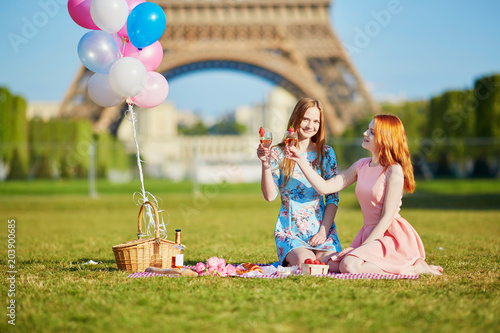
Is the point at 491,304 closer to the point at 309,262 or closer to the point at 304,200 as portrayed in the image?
the point at 309,262

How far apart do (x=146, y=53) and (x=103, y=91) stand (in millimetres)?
429

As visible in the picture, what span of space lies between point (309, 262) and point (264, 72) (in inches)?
964

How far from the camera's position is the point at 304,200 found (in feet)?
11.5

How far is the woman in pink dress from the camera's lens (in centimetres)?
319

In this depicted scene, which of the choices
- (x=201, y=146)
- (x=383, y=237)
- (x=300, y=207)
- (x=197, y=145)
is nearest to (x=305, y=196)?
(x=300, y=207)

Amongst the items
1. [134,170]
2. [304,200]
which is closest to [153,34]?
[304,200]

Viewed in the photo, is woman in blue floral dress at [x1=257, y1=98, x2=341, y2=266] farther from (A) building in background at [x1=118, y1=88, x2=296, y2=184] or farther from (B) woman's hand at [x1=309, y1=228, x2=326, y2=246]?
(A) building in background at [x1=118, y1=88, x2=296, y2=184]

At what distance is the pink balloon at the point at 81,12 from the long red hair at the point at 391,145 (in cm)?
213

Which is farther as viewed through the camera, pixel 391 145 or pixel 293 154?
pixel 391 145

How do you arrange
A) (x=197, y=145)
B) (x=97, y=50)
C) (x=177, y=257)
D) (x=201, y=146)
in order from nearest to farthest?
(x=177, y=257) < (x=97, y=50) < (x=197, y=145) < (x=201, y=146)

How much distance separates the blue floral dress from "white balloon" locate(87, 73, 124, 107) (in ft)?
4.06

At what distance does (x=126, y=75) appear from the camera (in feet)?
11.6

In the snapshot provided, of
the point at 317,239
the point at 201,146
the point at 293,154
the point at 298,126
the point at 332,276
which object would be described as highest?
the point at 201,146

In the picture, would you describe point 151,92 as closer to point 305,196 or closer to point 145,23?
point 145,23
